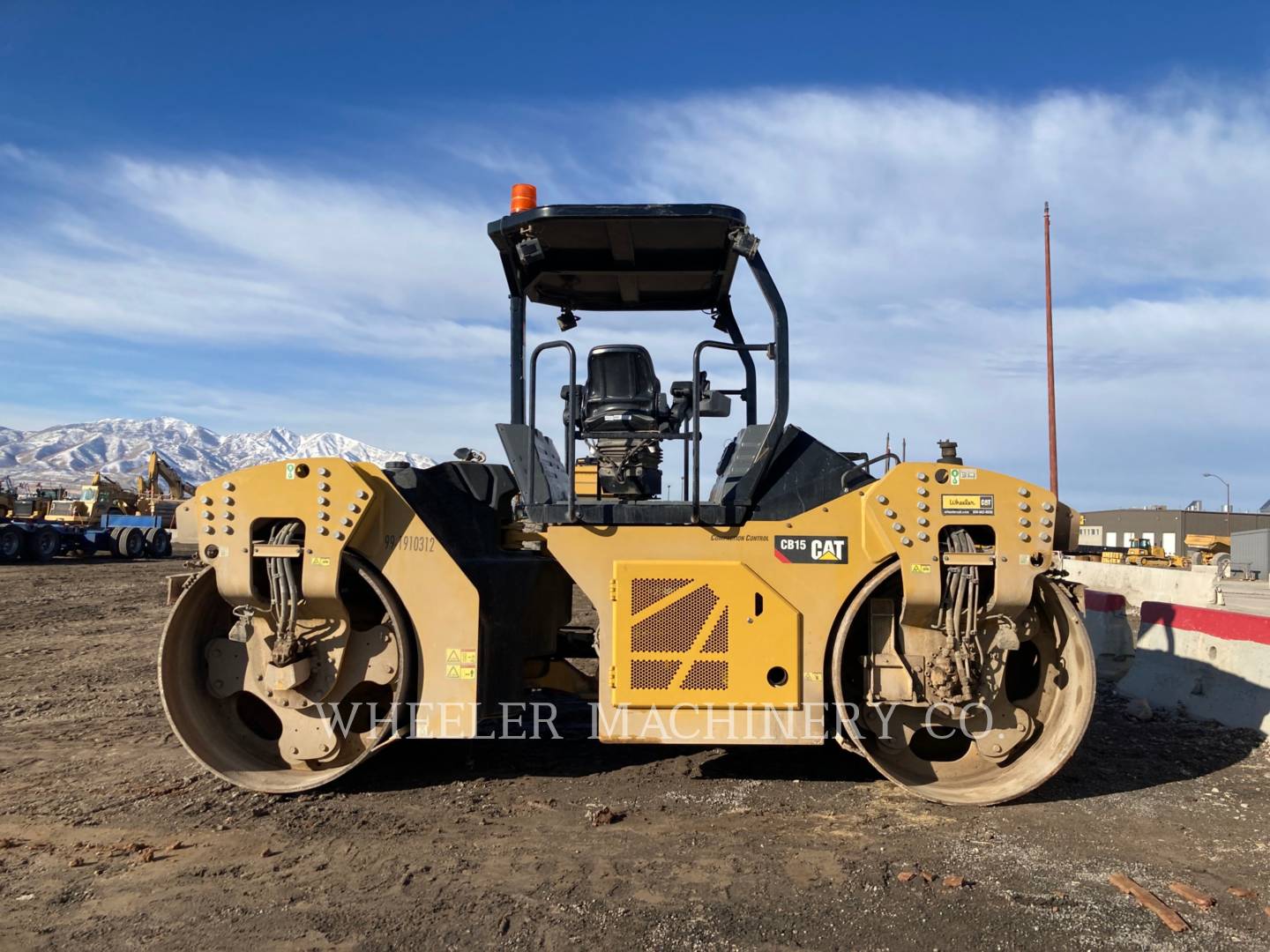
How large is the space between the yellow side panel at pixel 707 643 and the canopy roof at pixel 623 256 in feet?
5.96

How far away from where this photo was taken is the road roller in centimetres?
453

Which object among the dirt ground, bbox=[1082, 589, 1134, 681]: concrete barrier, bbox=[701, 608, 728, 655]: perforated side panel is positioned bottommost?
the dirt ground

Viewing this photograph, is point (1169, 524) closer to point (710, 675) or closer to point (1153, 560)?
point (1153, 560)

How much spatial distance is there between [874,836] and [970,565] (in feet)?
4.38

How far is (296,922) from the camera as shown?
3.25 meters

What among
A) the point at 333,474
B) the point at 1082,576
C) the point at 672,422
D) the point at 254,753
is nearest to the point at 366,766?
the point at 254,753

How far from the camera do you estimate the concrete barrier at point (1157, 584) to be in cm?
1232

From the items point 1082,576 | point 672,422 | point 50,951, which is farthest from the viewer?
point 1082,576

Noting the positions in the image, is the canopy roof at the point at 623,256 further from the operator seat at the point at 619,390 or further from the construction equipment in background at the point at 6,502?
the construction equipment in background at the point at 6,502

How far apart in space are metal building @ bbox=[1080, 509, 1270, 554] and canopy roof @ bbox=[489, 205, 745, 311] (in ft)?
172

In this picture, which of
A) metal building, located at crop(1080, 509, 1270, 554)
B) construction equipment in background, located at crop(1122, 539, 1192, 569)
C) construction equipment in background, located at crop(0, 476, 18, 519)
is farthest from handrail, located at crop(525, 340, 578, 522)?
metal building, located at crop(1080, 509, 1270, 554)

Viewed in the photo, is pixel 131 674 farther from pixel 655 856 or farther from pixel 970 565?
pixel 970 565

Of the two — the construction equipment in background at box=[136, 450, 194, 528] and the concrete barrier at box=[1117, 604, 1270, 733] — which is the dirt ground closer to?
the concrete barrier at box=[1117, 604, 1270, 733]

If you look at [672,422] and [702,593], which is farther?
[672,422]
